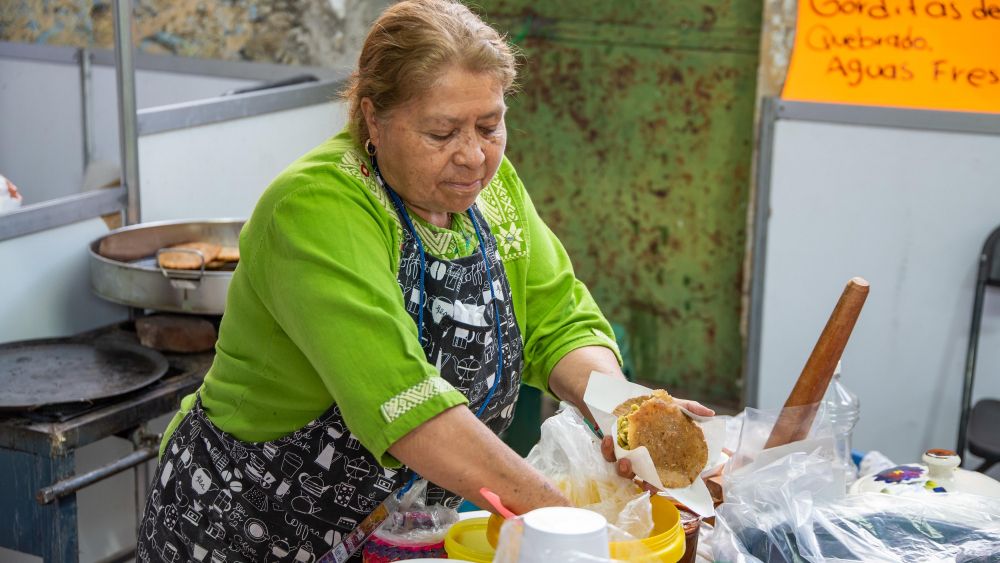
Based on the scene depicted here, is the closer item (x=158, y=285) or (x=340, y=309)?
(x=340, y=309)

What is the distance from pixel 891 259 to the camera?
140 inches

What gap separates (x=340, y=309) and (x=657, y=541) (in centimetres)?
52

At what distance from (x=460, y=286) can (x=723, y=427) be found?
0.47 m

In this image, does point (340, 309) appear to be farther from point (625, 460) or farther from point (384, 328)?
point (625, 460)

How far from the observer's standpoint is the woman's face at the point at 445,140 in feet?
5.05

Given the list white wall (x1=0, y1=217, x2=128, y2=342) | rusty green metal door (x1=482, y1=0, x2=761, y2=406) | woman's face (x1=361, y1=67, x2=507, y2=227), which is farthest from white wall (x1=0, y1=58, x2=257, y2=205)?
woman's face (x1=361, y1=67, x2=507, y2=227)

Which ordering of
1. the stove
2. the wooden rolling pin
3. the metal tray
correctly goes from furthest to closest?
the metal tray < the stove < the wooden rolling pin

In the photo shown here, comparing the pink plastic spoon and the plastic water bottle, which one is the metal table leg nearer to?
the pink plastic spoon

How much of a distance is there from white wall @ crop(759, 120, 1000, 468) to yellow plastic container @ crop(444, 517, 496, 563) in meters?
2.35

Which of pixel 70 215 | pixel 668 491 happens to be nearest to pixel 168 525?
pixel 668 491

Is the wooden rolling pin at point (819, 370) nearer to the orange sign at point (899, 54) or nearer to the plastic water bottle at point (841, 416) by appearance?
the plastic water bottle at point (841, 416)

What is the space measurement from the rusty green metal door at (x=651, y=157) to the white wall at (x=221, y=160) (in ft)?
2.90

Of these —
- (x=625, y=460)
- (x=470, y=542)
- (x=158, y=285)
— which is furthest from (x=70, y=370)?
(x=625, y=460)

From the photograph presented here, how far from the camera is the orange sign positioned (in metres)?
3.26
